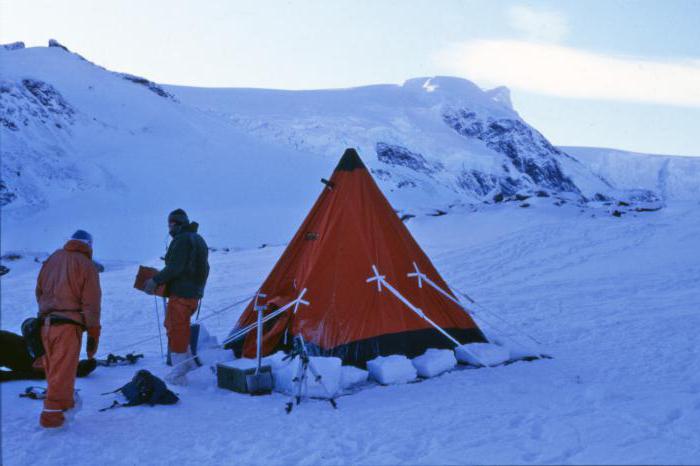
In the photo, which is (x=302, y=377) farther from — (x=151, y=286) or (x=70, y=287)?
(x=70, y=287)

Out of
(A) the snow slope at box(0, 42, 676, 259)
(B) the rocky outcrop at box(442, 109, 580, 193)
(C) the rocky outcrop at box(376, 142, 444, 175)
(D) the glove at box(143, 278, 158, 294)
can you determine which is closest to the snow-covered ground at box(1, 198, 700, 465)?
(D) the glove at box(143, 278, 158, 294)

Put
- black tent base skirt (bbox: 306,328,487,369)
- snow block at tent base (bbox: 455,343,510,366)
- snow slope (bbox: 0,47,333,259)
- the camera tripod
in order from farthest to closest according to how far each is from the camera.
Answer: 1. snow slope (bbox: 0,47,333,259)
2. snow block at tent base (bbox: 455,343,510,366)
3. black tent base skirt (bbox: 306,328,487,369)
4. the camera tripod

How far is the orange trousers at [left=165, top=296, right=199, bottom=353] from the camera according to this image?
6023mm

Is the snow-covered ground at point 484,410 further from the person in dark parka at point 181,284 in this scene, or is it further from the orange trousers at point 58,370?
the person in dark parka at point 181,284

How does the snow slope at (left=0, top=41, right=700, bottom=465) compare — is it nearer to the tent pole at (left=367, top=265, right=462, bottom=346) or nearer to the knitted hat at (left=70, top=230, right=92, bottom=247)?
the tent pole at (left=367, top=265, right=462, bottom=346)

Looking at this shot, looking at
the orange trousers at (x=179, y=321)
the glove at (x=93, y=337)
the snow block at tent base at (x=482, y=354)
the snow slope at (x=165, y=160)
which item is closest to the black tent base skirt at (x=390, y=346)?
the snow block at tent base at (x=482, y=354)

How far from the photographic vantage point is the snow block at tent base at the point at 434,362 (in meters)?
6.09

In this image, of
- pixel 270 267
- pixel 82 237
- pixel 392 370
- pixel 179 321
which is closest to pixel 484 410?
pixel 392 370

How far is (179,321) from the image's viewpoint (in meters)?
6.07

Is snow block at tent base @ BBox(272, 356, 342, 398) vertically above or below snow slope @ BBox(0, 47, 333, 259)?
below

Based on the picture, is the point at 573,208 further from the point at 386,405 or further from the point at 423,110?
the point at 423,110

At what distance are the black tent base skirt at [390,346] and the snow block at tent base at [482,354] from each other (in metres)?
0.21

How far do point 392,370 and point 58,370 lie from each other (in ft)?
8.71

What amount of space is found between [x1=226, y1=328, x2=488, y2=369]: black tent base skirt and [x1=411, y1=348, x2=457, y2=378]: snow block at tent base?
0.72ft
